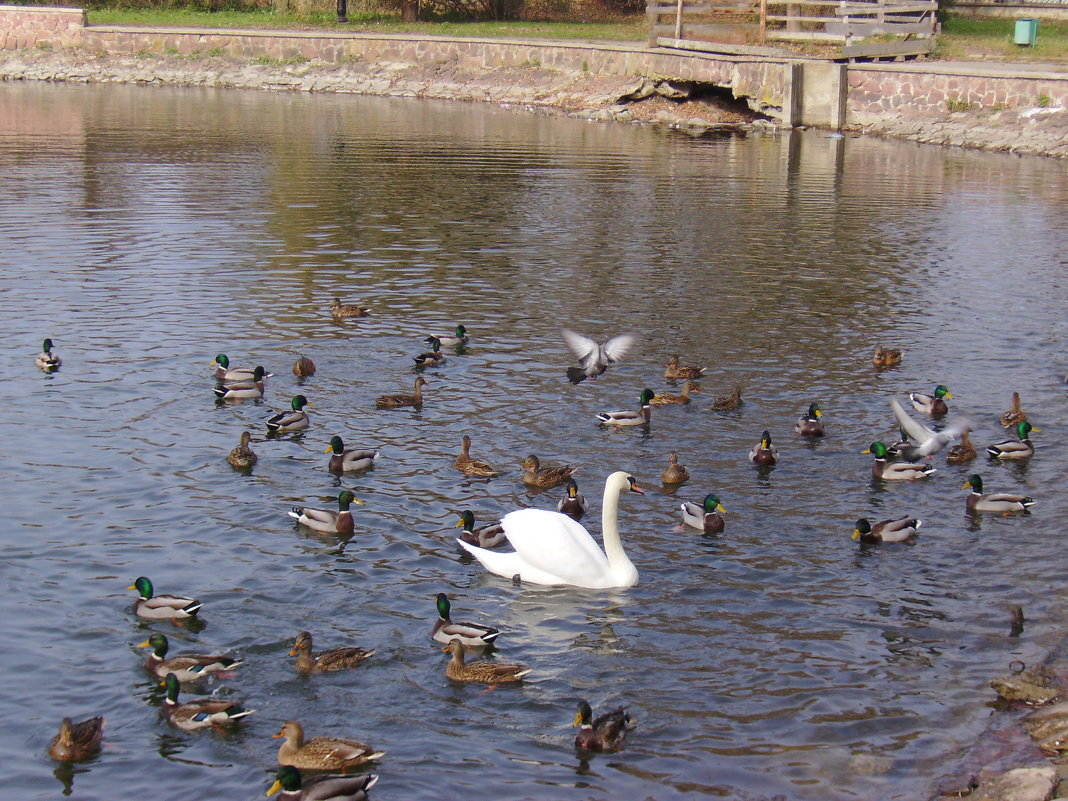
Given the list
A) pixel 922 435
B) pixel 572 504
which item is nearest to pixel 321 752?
pixel 572 504

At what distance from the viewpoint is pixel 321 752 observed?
397 inches

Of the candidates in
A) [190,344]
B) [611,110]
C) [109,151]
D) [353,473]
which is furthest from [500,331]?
[611,110]

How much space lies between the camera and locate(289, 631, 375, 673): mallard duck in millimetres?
11461

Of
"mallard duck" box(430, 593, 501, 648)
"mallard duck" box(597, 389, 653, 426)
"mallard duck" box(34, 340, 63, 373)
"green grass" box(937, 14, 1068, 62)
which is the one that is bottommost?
"mallard duck" box(430, 593, 501, 648)

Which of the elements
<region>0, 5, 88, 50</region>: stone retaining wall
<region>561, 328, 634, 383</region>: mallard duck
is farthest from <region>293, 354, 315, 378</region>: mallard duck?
<region>0, 5, 88, 50</region>: stone retaining wall

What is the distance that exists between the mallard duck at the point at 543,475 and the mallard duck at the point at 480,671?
14.1 feet

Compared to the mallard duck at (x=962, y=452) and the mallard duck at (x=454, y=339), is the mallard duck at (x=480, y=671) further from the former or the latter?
the mallard duck at (x=454, y=339)

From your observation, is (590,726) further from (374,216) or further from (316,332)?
(374,216)

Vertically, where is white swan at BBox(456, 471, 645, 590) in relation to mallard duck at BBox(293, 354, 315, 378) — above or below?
below

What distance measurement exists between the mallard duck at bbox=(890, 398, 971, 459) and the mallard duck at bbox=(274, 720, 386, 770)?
28.3ft

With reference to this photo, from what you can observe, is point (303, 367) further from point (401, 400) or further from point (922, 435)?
point (922, 435)

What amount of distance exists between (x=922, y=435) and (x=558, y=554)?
18.9 feet

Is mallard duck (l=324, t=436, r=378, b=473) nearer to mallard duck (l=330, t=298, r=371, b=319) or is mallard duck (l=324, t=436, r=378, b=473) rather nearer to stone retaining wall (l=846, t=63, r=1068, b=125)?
mallard duck (l=330, t=298, r=371, b=319)

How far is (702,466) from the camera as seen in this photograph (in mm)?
16656
